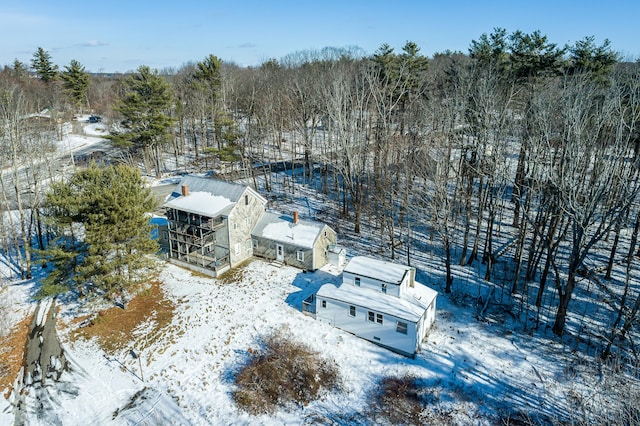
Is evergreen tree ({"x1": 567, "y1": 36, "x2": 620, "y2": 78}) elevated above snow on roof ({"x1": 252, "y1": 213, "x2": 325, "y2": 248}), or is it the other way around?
evergreen tree ({"x1": 567, "y1": 36, "x2": 620, "y2": 78})

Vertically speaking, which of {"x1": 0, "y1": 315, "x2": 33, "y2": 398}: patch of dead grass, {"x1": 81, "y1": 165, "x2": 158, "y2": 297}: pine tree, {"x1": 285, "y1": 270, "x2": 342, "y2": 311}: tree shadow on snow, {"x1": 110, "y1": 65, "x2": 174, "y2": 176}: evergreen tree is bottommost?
{"x1": 0, "y1": 315, "x2": 33, "y2": 398}: patch of dead grass

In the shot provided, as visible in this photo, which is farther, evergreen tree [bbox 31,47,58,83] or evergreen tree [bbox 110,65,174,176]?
evergreen tree [bbox 31,47,58,83]

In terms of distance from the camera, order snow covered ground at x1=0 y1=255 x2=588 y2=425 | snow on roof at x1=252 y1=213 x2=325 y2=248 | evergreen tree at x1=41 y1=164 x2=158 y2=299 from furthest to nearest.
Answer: snow on roof at x1=252 y1=213 x2=325 y2=248 → evergreen tree at x1=41 y1=164 x2=158 y2=299 → snow covered ground at x1=0 y1=255 x2=588 y2=425

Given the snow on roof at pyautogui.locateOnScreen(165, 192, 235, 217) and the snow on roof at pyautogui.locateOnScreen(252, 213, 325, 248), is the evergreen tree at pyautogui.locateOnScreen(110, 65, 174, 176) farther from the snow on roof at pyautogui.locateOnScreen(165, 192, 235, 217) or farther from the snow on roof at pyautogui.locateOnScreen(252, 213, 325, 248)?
the snow on roof at pyautogui.locateOnScreen(252, 213, 325, 248)

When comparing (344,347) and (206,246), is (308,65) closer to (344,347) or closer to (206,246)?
(206,246)

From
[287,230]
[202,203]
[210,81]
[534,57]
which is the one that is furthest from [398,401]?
[210,81]

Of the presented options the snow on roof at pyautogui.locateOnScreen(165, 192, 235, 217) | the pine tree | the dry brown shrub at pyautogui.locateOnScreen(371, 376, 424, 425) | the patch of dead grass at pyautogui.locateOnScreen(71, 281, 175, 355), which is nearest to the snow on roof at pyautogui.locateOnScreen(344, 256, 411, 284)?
the dry brown shrub at pyautogui.locateOnScreen(371, 376, 424, 425)
